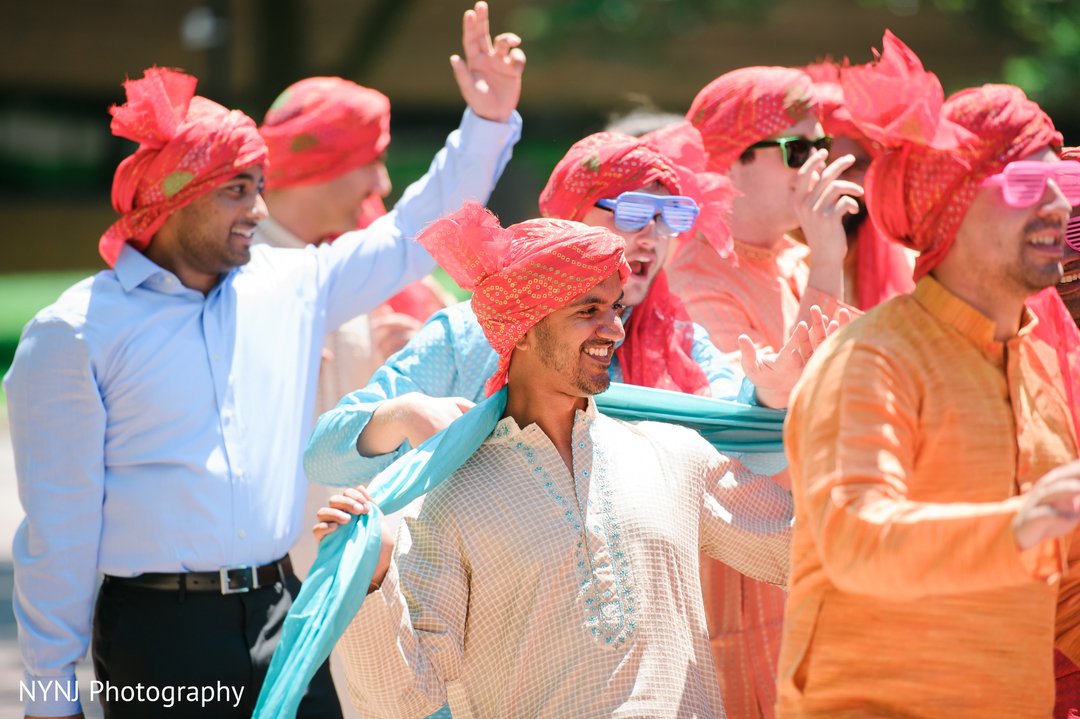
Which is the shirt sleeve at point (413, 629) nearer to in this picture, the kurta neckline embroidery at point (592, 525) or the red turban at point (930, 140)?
the kurta neckline embroidery at point (592, 525)

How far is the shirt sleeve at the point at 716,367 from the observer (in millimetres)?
4082

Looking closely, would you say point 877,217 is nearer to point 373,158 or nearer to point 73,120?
point 373,158

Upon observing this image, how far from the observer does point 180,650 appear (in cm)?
432

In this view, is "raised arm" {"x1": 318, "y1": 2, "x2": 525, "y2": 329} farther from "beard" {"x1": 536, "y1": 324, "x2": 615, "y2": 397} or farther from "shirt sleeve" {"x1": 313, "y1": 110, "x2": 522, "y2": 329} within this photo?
"beard" {"x1": 536, "y1": 324, "x2": 615, "y2": 397}

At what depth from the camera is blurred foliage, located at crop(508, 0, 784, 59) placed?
2167 cm

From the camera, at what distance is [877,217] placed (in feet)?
9.66

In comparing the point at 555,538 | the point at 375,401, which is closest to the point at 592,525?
the point at 555,538

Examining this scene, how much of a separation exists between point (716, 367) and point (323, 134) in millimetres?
2399

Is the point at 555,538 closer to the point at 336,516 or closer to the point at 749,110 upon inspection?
the point at 336,516

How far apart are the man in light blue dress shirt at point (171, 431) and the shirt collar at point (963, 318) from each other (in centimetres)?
215

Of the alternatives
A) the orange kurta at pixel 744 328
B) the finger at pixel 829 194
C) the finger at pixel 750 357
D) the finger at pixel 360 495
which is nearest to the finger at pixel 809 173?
the finger at pixel 829 194

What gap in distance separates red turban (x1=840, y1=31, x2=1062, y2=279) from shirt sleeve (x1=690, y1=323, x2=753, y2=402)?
1.22 meters

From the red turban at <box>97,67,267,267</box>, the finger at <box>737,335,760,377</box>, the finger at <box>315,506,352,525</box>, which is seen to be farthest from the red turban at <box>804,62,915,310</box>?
the finger at <box>315,506,352,525</box>

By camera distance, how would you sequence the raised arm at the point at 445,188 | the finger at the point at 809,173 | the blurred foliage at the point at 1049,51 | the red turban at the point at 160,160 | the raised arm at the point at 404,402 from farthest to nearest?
the blurred foliage at the point at 1049,51 < the raised arm at the point at 445,188 < the red turban at the point at 160,160 < the finger at the point at 809,173 < the raised arm at the point at 404,402
